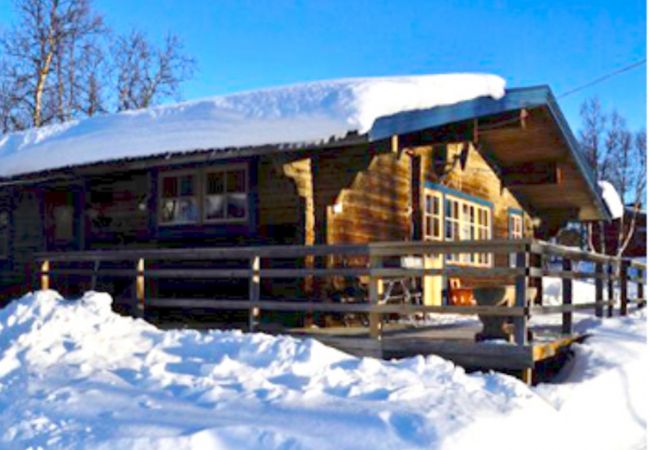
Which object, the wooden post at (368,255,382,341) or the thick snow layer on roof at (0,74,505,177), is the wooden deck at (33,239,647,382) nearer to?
the wooden post at (368,255,382,341)

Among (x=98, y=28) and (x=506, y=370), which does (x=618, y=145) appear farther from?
(x=506, y=370)

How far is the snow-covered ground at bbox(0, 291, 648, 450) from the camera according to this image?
17.5 feet

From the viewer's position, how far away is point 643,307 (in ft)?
54.1

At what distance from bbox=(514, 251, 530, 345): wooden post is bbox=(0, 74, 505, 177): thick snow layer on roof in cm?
258

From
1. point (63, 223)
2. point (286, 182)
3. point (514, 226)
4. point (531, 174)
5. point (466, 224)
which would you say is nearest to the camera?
point (286, 182)

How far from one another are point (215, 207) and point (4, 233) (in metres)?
6.12

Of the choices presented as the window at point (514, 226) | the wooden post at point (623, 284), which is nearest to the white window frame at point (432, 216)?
the wooden post at point (623, 284)

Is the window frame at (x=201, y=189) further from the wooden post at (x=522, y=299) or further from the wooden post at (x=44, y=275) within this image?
the wooden post at (x=522, y=299)

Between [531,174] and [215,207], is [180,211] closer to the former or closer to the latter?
[215,207]

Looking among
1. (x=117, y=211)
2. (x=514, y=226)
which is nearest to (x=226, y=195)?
(x=117, y=211)

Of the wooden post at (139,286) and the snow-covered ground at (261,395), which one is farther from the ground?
the wooden post at (139,286)

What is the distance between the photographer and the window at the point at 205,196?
38.6ft

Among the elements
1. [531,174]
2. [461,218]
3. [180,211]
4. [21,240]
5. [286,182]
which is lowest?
[21,240]

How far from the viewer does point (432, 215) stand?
14.4 m
